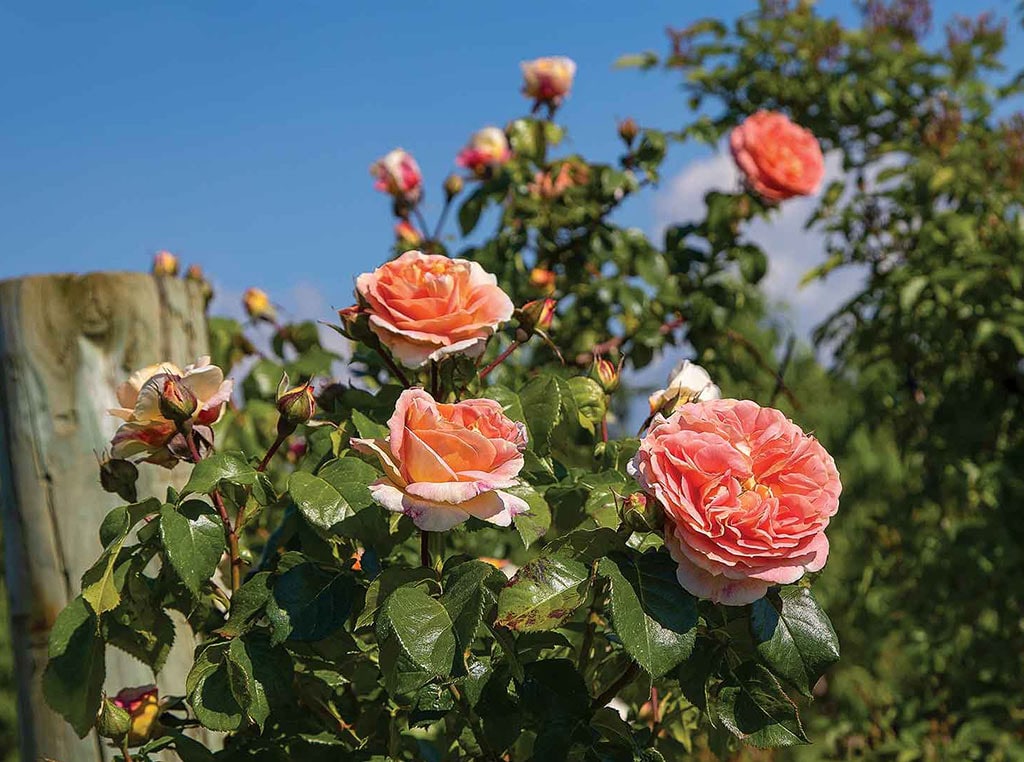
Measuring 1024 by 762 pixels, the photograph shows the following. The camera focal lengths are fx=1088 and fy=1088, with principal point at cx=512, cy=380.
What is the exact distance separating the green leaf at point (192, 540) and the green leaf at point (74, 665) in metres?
0.11

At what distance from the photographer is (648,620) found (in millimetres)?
869

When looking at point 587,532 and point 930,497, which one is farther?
point 930,497

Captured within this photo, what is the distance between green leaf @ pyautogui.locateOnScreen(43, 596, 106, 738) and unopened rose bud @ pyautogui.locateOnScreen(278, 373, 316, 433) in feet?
0.81

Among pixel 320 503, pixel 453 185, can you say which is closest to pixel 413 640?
pixel 320 503

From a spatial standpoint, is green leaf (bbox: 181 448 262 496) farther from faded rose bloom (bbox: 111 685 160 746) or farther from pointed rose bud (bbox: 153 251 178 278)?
pointed rose bud (bbox: 153 251 178 278)

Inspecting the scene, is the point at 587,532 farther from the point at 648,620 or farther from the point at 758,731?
the point at 758,731

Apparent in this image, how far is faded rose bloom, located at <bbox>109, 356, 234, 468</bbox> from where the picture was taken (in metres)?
1.08

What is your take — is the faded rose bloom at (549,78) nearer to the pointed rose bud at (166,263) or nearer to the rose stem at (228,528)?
the pointed rose bud at (166,263)

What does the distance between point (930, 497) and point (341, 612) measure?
2446mm

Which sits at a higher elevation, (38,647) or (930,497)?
(38,647)

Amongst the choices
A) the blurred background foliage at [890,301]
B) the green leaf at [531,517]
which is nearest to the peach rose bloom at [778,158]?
the blurred background foliage at [890,301]

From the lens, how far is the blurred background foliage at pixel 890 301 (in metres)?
2.35

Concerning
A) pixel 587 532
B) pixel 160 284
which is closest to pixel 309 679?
pixel 587 532

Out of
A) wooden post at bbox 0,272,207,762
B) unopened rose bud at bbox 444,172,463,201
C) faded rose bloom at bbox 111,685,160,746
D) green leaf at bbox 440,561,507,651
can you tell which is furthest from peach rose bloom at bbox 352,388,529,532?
unopened rose bud at bbox 444,172,463,201
